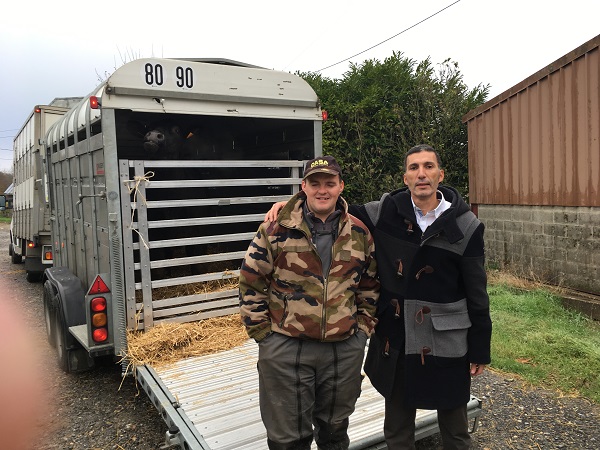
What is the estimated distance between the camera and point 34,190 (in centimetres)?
1016

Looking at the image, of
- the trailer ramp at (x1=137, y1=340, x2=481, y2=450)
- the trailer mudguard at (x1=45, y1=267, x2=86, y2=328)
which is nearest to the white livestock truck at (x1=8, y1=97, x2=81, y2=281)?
the trailer mudguard at (x1=45, y1=267, x2=86, y2=328)

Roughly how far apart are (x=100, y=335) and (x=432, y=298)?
292cm

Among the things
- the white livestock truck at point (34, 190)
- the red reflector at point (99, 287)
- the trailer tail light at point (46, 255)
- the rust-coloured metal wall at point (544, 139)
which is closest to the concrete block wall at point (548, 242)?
the rust-coloured metal wall at point (544, 139)

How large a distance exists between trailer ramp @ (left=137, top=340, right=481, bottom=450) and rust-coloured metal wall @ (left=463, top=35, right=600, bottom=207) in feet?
16.9

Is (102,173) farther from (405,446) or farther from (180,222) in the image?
Answer: (405,446)

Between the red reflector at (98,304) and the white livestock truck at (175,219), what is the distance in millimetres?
11

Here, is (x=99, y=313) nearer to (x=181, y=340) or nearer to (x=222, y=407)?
(x=181, y=340)

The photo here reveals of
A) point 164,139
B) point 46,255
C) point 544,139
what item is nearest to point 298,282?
point 164,139

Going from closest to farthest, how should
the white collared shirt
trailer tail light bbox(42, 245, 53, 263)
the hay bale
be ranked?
the white collared shirt
the hay bale
trailer tail light bbox(42, 245, 53, 263)

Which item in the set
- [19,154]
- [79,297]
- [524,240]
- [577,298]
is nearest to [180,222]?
[79,297]

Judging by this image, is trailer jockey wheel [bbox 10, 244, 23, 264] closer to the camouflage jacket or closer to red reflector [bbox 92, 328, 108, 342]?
red reflector [bbox 92, 328, 108, 342]

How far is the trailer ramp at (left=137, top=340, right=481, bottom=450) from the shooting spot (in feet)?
9.63

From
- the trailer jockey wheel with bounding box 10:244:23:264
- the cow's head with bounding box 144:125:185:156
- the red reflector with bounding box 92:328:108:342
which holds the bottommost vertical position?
A: the trailer jockey wheel with bounding box 10:244:23:264

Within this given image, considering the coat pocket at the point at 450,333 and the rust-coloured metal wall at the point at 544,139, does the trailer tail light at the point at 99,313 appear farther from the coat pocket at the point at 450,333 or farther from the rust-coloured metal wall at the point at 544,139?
the rust-coloured metal wall at the point at 544,139
